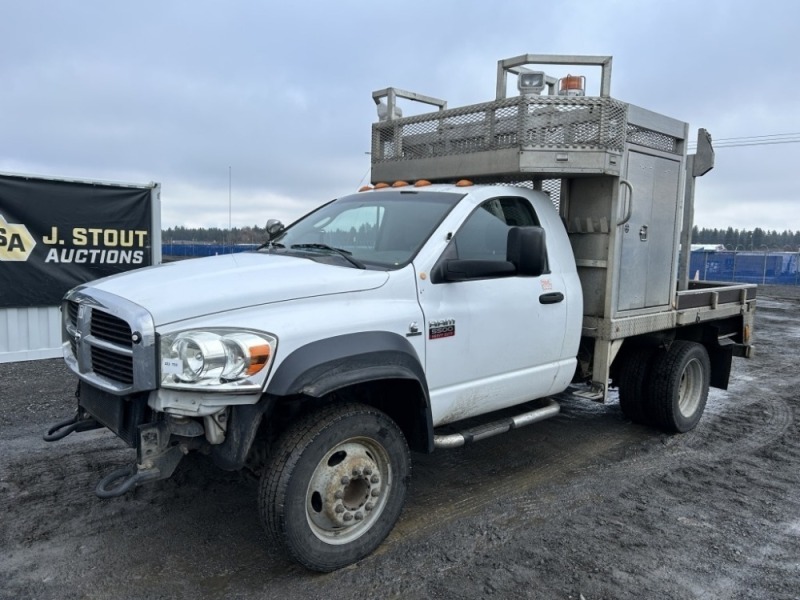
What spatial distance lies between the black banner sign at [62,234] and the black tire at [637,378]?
7.20 metres

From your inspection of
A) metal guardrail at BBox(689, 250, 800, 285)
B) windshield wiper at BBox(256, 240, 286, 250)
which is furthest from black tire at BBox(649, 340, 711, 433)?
metal guardrail at BBox(689, 250, 800, 285)

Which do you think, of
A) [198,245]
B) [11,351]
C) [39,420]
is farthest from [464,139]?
[198,245]

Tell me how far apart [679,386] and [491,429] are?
102 inches

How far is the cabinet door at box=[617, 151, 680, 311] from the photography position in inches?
209

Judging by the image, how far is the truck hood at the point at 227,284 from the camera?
10.5ft

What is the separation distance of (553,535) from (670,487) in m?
1.37

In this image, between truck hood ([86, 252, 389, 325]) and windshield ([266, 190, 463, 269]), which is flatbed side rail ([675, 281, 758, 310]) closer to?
windshield ([266, 190, 463, 269])

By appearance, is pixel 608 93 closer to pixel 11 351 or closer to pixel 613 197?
pixel 613 197

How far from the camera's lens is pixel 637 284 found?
5.47 meters

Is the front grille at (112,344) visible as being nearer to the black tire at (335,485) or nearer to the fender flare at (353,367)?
the fender flare at (353,367)

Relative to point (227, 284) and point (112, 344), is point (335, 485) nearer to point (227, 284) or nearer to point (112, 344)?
point (227, 284)

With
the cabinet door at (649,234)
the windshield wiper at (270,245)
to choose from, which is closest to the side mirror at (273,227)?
the windshield wiper at (270,245)

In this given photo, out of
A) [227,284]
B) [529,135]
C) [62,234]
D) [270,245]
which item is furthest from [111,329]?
[62,234]

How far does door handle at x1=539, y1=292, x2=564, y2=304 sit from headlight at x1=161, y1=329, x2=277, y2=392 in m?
2.27
